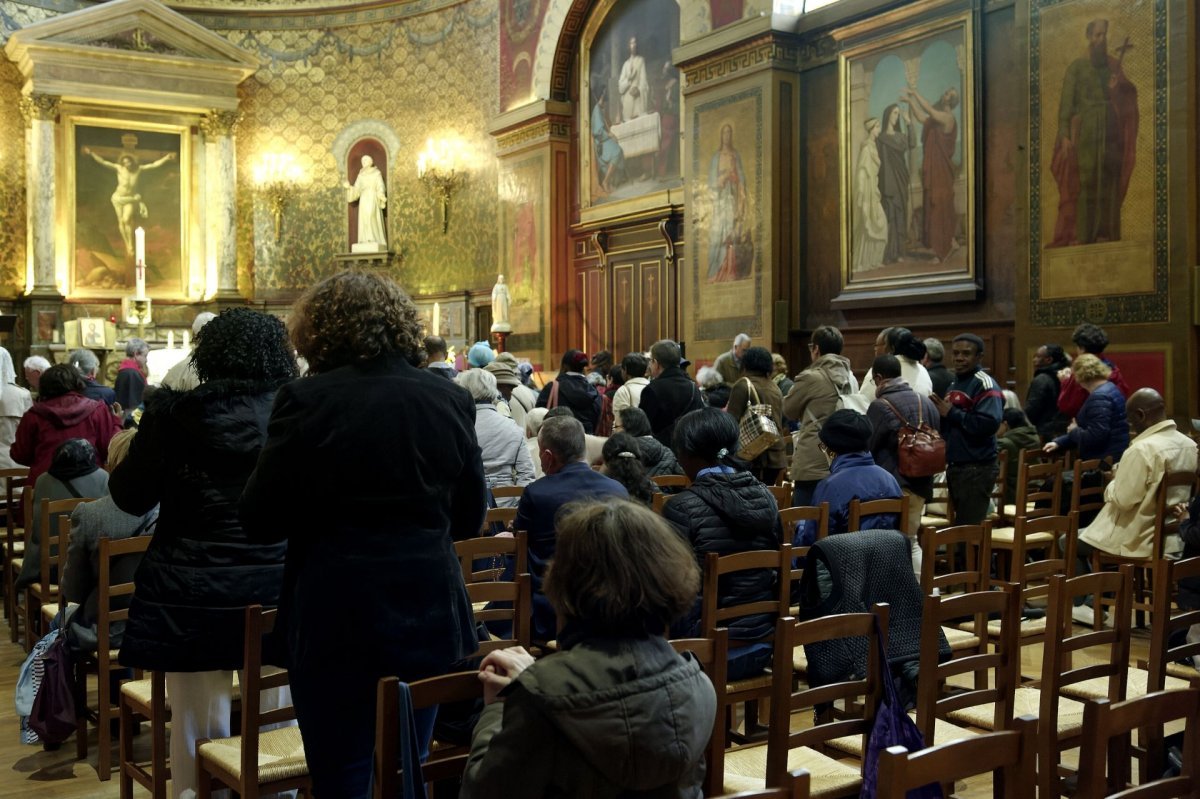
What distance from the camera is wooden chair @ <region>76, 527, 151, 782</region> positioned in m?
3.88

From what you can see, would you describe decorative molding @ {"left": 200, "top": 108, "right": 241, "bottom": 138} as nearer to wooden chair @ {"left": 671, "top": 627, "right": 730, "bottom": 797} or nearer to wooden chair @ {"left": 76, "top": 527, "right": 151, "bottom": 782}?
wooden chair @ {"left": 76, "top": 527, "right": 151, "bottom": 782}

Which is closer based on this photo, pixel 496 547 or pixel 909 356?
pixel 496 547

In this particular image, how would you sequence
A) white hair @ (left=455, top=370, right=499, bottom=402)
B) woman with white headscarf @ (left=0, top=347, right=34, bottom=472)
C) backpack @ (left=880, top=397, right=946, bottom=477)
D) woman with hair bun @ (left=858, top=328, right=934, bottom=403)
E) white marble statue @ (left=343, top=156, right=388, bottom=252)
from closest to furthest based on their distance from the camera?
backpack @ (left=880, top=397, right=946, bottom=477) < white hair @ (left=455, top=370, right=499, bottom=402) < woman with hair bun @ (left=858, top=328, right=934, bottom=403) < woman with white headscarf @ (left=0, top=347, right=34, bottom=472) < white marble statue @ (left=343, top=156, right=388, bottom=252)

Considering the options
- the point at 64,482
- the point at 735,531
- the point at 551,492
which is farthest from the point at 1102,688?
the point at 64,482

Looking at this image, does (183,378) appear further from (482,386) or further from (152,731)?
(482,386)

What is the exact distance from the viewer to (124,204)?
59.9 ft

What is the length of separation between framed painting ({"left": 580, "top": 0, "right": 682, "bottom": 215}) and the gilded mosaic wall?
328 centimetres

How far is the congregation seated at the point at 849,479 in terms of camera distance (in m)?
4.74

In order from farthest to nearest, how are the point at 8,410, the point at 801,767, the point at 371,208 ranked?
the point at 371,208 < the point at 8,410 < the point at 801,767

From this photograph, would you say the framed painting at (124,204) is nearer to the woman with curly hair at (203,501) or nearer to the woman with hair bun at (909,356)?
the woman with hair bun at (909,356)

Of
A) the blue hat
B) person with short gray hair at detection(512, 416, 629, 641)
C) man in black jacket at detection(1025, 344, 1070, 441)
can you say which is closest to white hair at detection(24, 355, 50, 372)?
the blue hat

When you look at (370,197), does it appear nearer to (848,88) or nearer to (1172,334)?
(848,88)

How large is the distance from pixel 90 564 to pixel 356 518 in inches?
85.6

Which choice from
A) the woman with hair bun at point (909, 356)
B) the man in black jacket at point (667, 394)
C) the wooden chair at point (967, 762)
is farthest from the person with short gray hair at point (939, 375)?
the wooden chair at point (967, 762)
